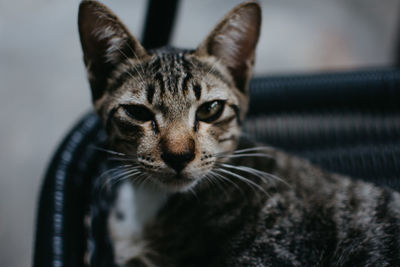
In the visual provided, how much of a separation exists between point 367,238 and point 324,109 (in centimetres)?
66

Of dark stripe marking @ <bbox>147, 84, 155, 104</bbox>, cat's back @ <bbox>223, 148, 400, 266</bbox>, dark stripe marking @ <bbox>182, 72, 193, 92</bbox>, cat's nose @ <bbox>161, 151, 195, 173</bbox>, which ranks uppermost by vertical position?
dark stripe marking @ <bbox>182, 72, 193, 92</bbox>

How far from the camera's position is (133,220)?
40.7 inches

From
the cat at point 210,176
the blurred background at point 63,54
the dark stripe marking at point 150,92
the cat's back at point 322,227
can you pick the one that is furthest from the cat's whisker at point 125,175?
the blurred background at point 63,54

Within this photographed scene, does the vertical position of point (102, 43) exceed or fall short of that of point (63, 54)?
it exceeds it

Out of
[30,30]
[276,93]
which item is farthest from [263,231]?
[30,30]

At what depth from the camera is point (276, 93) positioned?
4.51 feet

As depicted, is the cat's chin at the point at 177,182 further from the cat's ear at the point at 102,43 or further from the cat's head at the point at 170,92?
the cat's ear at the point at 102,43

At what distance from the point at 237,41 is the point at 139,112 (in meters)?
0.28

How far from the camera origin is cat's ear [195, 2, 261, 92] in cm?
83

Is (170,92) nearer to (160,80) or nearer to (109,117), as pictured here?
(160,80)

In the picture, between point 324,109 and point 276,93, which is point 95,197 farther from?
point 324,109

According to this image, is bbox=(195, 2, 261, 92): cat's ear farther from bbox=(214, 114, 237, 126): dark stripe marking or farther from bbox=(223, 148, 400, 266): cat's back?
bbox=(223, 148, 400, 266): cat's back

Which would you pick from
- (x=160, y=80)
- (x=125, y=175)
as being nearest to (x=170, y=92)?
(x=160, y=80)

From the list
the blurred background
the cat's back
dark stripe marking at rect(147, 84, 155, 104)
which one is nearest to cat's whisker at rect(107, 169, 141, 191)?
dark stripe marking at rect(147, 84, 155, 104)
